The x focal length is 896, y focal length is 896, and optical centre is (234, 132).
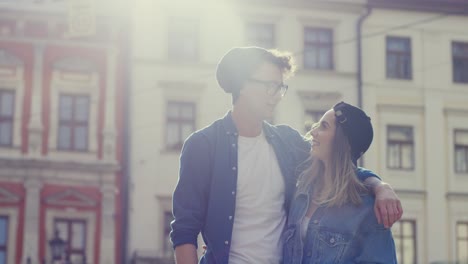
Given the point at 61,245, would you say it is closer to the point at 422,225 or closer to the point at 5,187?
the point at 5,187

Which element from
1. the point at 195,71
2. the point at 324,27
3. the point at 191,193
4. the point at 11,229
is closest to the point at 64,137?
the point at 11,229

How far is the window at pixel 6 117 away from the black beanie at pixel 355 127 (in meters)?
21.2

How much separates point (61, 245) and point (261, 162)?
15292mm

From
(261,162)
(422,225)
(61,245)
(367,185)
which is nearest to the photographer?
(367,185)

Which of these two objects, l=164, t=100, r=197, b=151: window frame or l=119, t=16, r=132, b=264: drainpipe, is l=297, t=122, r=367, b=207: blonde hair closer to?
l=119, t=16, r=132, b=264: drainpipe

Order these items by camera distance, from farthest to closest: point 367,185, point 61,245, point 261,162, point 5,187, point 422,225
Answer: point 422,225 → point 5,187 → point 61,245 → point 261,162 → point 367,185

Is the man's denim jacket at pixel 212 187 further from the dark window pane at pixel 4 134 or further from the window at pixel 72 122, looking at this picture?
the dark window pane at pixel 4 134

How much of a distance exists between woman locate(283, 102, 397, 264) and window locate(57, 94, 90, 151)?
20829 millimetres

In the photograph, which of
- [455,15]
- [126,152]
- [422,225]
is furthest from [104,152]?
[455,15]

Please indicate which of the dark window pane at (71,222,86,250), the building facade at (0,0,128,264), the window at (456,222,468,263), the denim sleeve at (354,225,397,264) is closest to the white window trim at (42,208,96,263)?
the building facade at (0,0,128,264)

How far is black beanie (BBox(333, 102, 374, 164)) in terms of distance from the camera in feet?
14.1

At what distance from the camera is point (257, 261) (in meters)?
4.32

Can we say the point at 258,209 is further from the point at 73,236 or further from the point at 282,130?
the point at 73,236

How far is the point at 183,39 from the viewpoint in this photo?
2577 centimetres
